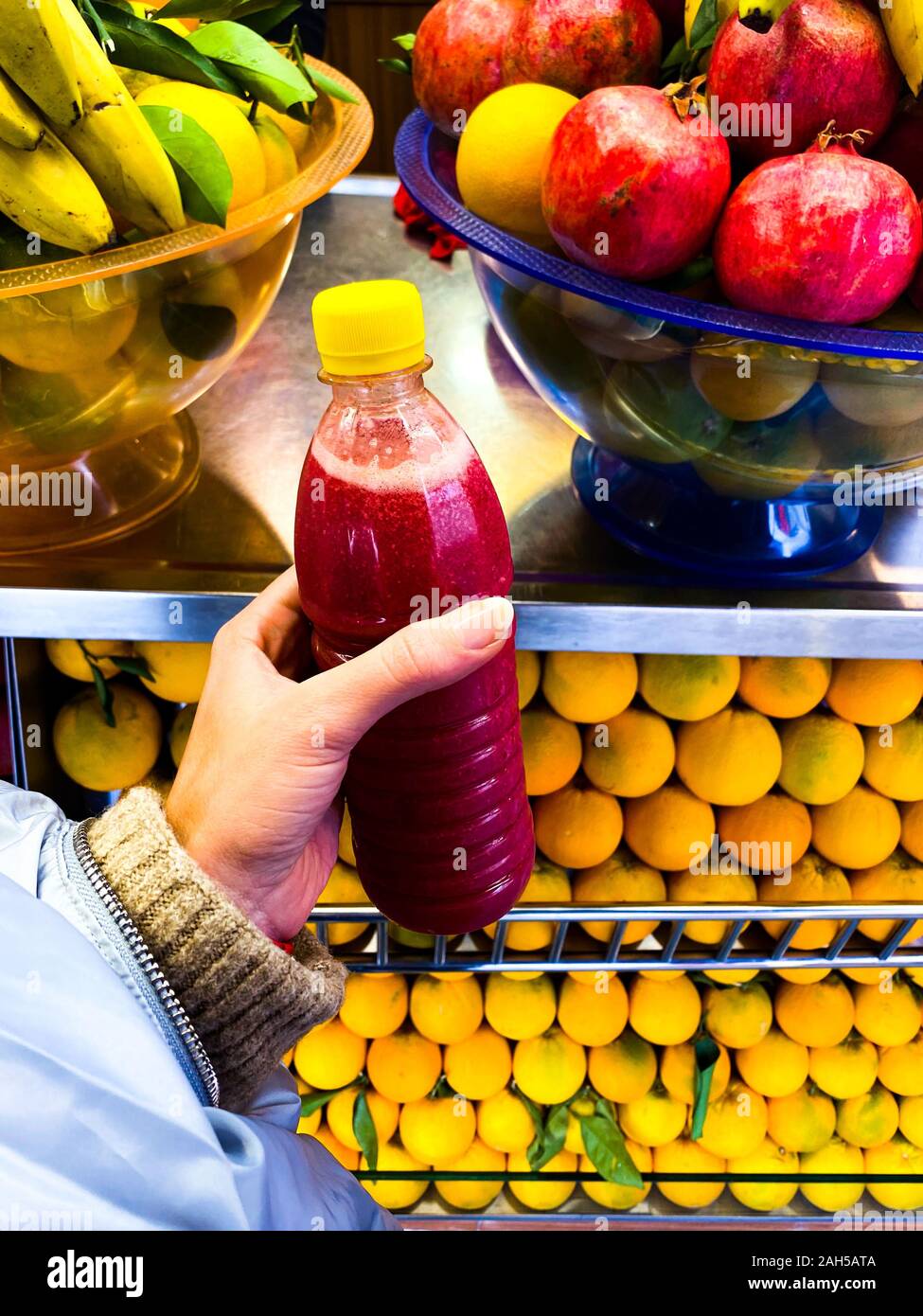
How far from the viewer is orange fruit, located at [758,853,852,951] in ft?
3.29

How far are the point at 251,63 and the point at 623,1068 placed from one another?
3.80 feet

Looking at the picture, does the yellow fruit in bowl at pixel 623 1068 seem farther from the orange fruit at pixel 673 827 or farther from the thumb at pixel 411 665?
the thumb at pixel 411 665

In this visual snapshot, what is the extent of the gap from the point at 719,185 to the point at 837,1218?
1.31 metres

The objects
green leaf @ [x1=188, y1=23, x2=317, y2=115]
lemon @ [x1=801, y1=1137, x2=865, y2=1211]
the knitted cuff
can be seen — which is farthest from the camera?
lemon @ [x1=801, y1=1137, x2=865, y2=1211]

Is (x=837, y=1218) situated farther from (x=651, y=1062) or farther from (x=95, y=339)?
(x=95, y=339)

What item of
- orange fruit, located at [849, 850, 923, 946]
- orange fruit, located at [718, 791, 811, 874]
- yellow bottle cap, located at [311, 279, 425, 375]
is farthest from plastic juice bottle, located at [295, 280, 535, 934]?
orange fruit, located at [849, 850, 923, 946]

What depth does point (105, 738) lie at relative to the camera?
940 millimetres

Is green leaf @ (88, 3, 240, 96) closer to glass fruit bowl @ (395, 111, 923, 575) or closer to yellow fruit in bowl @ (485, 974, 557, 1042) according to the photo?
glass fruit bowl @ (395, 111, 923, 575)

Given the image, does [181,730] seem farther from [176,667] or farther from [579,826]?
[579,826]

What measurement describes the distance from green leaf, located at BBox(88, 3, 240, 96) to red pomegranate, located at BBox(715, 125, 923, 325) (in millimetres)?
457

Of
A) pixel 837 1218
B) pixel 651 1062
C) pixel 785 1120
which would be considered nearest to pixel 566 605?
pixel 651 1062

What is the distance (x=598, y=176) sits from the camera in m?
0.62

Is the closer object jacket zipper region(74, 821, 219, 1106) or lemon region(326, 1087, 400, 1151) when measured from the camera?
jacket zipper region(74, 821, 219, 1106)

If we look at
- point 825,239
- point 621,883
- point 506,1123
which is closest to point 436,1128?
point 506,1123
